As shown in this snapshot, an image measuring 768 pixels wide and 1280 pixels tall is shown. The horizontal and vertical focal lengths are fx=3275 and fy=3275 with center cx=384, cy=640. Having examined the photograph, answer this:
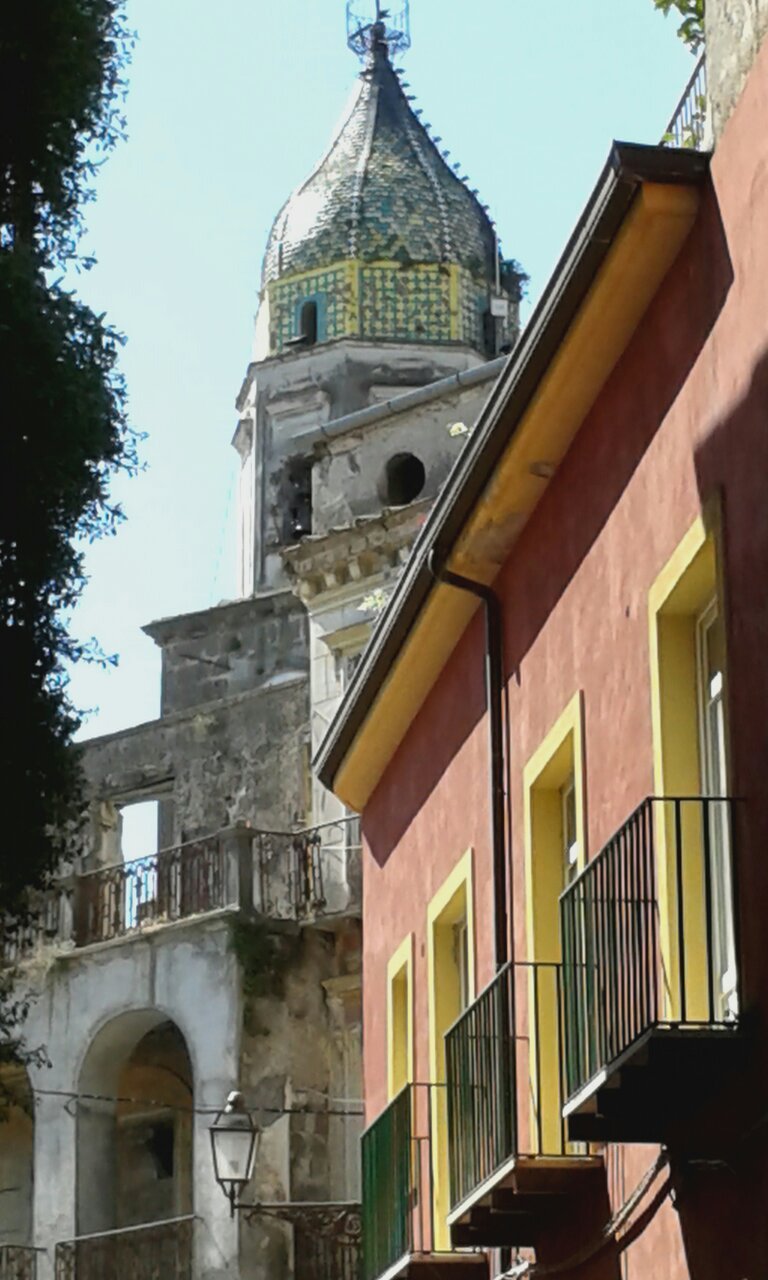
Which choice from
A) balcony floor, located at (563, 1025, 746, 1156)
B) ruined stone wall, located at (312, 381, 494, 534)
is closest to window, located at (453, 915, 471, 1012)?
balcony floor, located at (563, 1025, 746, 1156)

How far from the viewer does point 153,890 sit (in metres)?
32.9

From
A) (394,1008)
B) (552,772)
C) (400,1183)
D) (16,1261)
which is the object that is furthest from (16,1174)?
(552,772)

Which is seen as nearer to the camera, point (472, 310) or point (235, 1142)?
point (235, 1142)

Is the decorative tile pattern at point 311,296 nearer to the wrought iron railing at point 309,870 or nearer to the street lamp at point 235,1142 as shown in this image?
the wrought iron railing at point 309,870

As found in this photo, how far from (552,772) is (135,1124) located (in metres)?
19.1

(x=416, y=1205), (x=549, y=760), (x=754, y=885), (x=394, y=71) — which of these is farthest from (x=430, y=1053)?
(x=394, y=71)

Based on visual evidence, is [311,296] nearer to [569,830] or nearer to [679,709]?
[569,830]

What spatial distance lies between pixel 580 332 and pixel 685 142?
3.63 feet

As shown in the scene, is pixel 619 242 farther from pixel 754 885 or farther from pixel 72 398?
pixel 72 398

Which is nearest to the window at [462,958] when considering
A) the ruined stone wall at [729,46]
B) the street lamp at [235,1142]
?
the ruined stone wall at [729,46]

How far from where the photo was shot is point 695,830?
13.2 m

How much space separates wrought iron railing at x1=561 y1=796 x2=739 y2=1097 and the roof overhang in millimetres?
2403

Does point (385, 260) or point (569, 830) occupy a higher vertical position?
point (385, 260)

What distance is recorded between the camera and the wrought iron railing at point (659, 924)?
41.9 feet
